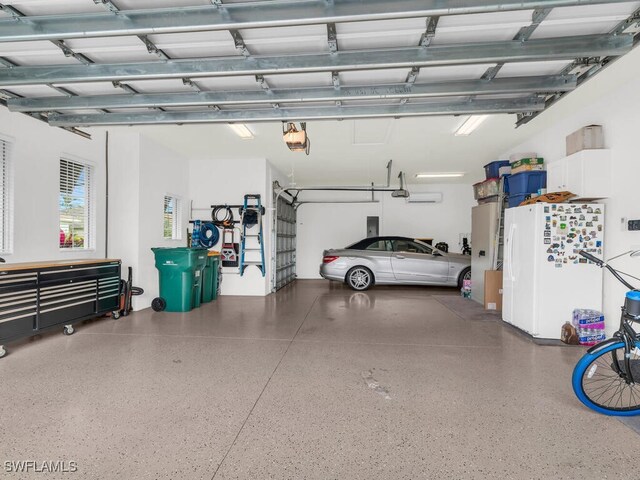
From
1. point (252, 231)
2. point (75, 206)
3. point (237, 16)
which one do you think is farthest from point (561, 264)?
point (75, 206)

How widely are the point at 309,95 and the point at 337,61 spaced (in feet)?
1.98

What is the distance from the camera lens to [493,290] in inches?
211

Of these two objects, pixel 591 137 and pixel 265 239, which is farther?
pixel 265 239

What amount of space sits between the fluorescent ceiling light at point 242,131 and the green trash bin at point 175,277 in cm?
199

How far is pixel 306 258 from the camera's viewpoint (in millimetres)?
9672

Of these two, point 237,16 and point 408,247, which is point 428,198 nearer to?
point 408,247

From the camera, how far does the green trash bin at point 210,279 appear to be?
5.83 m

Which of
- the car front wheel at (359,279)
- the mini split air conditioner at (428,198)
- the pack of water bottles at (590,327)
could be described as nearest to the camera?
the pack of water bottles at (590,327)

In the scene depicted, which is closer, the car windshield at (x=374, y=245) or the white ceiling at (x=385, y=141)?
the white ceiling at (x=385, y=141)

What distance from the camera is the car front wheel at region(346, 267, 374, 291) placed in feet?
24.3

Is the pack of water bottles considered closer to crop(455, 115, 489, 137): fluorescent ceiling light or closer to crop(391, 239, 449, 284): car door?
crop(455, 115, 489, 137): fluorescent ceiling light

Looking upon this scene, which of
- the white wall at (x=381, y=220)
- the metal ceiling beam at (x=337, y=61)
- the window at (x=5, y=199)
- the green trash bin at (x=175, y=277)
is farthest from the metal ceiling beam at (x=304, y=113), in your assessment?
the white wall at (x=381, y=220)

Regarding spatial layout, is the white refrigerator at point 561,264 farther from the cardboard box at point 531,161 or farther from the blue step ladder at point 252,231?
the blue step ladder at point 252,231

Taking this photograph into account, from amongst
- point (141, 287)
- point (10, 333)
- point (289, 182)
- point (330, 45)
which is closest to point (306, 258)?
point (289, 182)
